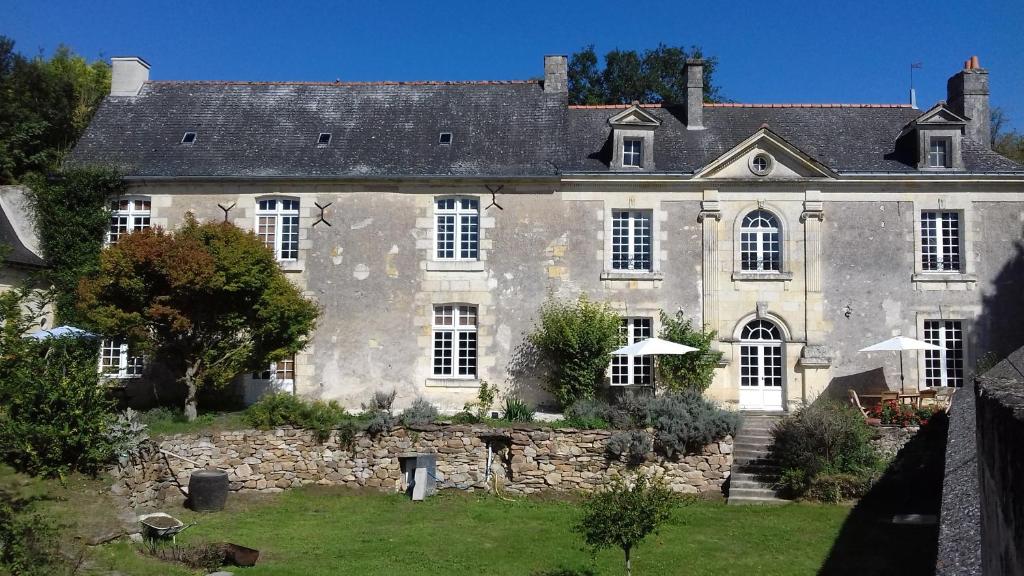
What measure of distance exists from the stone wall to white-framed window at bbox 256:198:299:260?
4587 millimetres

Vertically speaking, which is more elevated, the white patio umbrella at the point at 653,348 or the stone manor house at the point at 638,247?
the stone manor house at the point at 638,247

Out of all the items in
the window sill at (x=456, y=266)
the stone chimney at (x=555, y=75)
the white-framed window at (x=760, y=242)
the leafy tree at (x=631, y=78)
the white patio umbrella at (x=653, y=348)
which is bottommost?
the white patio umbrella at (x=653, y=348)

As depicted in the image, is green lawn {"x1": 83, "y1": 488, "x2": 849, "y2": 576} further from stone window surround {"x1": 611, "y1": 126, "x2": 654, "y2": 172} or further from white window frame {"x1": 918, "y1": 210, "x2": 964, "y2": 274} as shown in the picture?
stone window surround {"x1": 611, "y1": 126, "x2": 654, "y2": 172}

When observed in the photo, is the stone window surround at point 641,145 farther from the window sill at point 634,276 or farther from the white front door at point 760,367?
the white front door at point 760,367

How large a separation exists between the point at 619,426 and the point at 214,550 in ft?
24.1

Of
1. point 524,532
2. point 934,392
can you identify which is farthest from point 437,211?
point 934,392

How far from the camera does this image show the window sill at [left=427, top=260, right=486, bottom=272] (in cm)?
1797

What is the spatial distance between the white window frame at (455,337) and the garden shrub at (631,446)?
4.07m

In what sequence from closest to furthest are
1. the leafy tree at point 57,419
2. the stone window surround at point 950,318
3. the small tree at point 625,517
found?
1. the small tree at point 625,517
2. the leafy tree at point 57,419
3. the stone window surround at point 950,318

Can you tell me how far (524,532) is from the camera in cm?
1251

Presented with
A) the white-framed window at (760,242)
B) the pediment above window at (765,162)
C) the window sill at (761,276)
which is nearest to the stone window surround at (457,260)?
the pediment above window at (765,162)

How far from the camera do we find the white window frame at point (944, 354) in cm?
1758

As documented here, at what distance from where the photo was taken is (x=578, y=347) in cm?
1680

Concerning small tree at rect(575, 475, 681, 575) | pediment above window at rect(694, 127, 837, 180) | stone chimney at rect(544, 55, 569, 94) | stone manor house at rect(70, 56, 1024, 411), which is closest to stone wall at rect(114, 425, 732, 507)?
stone manor house at rect(70, 56, 1024, 411)
